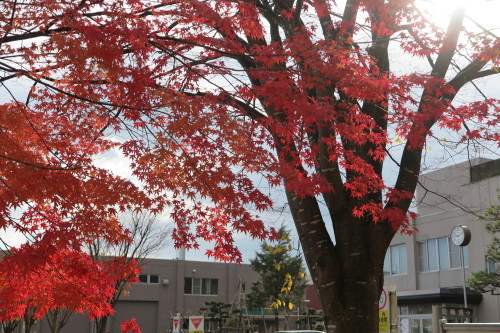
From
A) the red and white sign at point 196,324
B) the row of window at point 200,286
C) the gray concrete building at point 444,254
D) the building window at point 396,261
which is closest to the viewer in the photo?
the red and white sign at point 196,324

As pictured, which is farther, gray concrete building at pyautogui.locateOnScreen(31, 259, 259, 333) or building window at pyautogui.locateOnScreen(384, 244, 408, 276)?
gray concrete building at pyautogui.locateOnScreen(31, 259, 259, 333)

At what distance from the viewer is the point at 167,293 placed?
51.4m

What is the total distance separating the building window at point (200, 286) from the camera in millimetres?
52969

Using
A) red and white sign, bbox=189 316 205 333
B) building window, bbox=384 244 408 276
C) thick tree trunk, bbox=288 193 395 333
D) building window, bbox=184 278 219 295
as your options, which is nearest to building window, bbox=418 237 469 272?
building window, bbox=384 244 408 276

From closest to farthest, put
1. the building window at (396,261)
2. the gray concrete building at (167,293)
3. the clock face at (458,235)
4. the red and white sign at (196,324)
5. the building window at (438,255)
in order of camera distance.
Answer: the red and white sign at (196,324)
the clock face at (458,235)
the building window at (438,255)
the building window at (396,261)
the gray concrete building at (167,293)

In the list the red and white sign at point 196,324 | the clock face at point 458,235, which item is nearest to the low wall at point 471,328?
the red and white sign at point 196,324

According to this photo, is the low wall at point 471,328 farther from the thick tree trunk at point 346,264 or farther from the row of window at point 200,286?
the row of window at point 200,286

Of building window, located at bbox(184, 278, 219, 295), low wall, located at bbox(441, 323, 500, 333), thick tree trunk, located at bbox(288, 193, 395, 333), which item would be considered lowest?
low wall, located at bbox(441, 323, 500, 333)

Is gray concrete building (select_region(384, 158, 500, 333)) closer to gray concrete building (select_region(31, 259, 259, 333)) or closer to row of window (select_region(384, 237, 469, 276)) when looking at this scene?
row of window (select_region(384, 237, 469, 276))

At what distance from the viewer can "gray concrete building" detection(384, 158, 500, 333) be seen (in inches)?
1102

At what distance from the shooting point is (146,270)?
51250 mm

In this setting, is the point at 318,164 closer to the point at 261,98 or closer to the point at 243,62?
the point at 261,98

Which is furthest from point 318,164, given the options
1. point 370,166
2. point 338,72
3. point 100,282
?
point 100,282

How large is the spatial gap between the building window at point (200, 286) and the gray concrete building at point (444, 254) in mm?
22120
